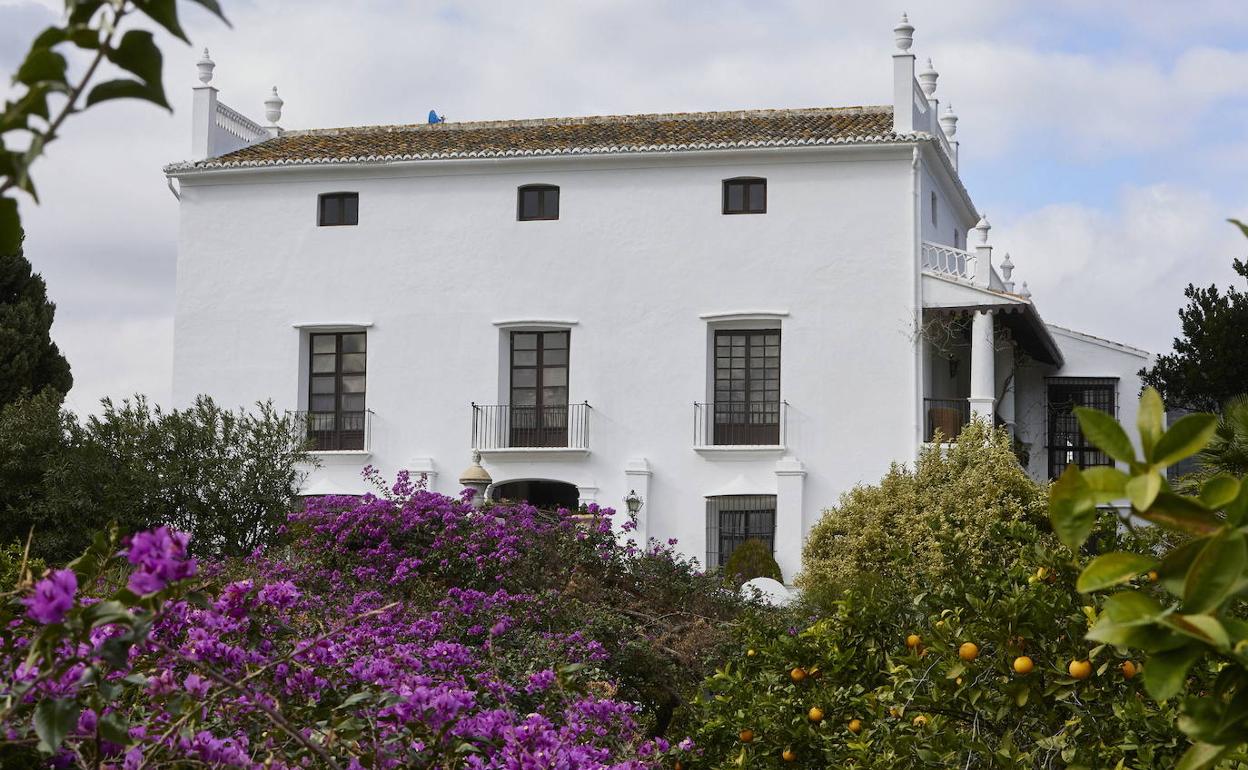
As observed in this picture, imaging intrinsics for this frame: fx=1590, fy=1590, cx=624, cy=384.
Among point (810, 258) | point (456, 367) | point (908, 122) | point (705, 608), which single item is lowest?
point (705, 608)

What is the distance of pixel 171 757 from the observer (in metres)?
3.35

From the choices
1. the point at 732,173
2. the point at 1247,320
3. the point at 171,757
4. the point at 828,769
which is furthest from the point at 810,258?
the point at 171,757

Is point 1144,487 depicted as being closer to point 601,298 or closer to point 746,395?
point 746,395

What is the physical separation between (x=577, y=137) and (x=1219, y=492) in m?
23.1

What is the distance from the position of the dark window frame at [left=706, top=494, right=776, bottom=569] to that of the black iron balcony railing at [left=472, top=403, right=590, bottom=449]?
243 cm

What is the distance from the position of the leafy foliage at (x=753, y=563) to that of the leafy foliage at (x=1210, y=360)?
7807 millimetres

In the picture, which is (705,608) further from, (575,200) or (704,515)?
(575,200)

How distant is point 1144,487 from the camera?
158 centimetres

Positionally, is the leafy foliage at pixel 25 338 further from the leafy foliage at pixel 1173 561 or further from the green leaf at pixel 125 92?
the leafy foliage at pixel 1173 561

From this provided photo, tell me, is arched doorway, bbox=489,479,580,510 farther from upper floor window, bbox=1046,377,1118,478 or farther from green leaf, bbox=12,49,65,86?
green leaf, bbox=12,49,65,86

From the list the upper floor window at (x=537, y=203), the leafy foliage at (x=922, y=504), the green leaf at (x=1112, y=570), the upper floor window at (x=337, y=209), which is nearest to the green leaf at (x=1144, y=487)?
the green leaf at (x=1112, y=570)

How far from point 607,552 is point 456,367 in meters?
11.1

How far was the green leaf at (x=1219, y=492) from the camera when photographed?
164 centimetres

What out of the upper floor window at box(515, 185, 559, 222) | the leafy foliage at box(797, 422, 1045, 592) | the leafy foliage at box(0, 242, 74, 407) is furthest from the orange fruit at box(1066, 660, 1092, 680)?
the leafy foliage at box(0, 242, 74, 407)
